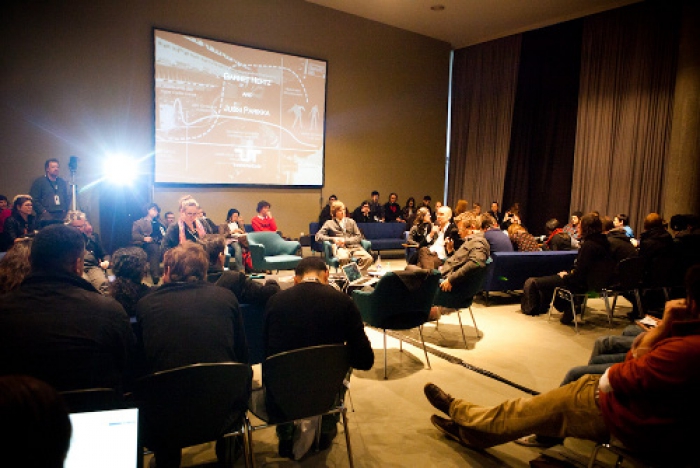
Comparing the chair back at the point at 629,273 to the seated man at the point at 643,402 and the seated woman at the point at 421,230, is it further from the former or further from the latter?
the seated man at the point at 643,402

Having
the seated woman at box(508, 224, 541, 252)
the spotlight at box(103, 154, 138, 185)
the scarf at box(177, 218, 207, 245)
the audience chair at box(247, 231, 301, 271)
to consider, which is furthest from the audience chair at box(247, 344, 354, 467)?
the spotlight at box(103, 154, 138, 185)

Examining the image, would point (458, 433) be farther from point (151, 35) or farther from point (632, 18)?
point (632, 18)

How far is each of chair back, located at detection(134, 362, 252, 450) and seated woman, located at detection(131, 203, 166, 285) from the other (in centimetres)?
526

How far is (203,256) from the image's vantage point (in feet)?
8.19

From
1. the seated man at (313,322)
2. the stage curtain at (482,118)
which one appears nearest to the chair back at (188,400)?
the seated man at (313,322)

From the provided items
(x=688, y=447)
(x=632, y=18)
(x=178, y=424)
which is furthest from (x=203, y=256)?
(x=632, y=18)

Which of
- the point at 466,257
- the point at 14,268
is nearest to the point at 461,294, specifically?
the point at 466,257

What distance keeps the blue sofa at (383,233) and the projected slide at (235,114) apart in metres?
1.47

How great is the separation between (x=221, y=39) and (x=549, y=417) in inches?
350

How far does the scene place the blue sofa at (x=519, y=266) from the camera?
248 inches

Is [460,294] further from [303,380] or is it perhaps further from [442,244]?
[303,380]

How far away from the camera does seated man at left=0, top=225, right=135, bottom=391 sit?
1768mm

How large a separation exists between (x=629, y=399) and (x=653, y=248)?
4.50 m

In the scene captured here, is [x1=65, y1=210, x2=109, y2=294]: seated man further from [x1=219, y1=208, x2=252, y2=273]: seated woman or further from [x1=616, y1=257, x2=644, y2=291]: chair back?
[x1=616, y1=257, x2=644, y2=291]: chair back
